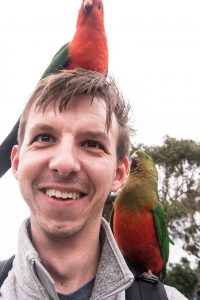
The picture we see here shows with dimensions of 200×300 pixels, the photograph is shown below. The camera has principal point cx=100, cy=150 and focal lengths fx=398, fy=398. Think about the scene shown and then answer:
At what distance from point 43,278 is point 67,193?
14.6 inches

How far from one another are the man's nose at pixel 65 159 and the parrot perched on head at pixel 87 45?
1.83 metres

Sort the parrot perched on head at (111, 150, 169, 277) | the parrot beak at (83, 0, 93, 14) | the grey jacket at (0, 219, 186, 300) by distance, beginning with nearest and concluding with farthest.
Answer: the grey jacket at (0, 219, 186, 300) < the parrot perched on head at (111, 150, 169, 277) < the parrot beak at (83, 0, 93, 14)

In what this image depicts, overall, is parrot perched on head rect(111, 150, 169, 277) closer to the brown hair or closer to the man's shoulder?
the brown hair

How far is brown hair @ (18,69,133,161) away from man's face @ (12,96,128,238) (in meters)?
0.04

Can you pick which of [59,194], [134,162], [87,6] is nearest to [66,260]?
[59,194]

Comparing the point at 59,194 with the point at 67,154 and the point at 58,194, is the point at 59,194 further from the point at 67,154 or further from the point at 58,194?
the point at 67,154

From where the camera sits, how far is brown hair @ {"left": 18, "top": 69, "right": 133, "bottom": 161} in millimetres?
1905

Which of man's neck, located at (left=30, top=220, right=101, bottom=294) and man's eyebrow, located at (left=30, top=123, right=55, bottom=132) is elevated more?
man's eyebrow, located at (left=30, top=123, right=55, bottom=132)

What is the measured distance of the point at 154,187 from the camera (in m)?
3.57

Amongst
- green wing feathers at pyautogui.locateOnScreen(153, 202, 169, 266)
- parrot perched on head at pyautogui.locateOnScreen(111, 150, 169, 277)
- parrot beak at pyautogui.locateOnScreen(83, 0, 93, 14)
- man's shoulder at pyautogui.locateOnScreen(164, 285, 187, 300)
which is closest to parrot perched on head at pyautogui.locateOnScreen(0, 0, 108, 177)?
parrot beak at pyautogui.locateOnScreen(83, 0, 93, 14)

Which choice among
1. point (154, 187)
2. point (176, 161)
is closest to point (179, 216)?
point (176, 161)

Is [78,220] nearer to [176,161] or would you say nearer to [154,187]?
[154,187]

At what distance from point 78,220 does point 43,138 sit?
1.34 ft

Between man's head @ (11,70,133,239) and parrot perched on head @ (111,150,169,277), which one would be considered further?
parrot perched on head @ (111,150,169,277)
